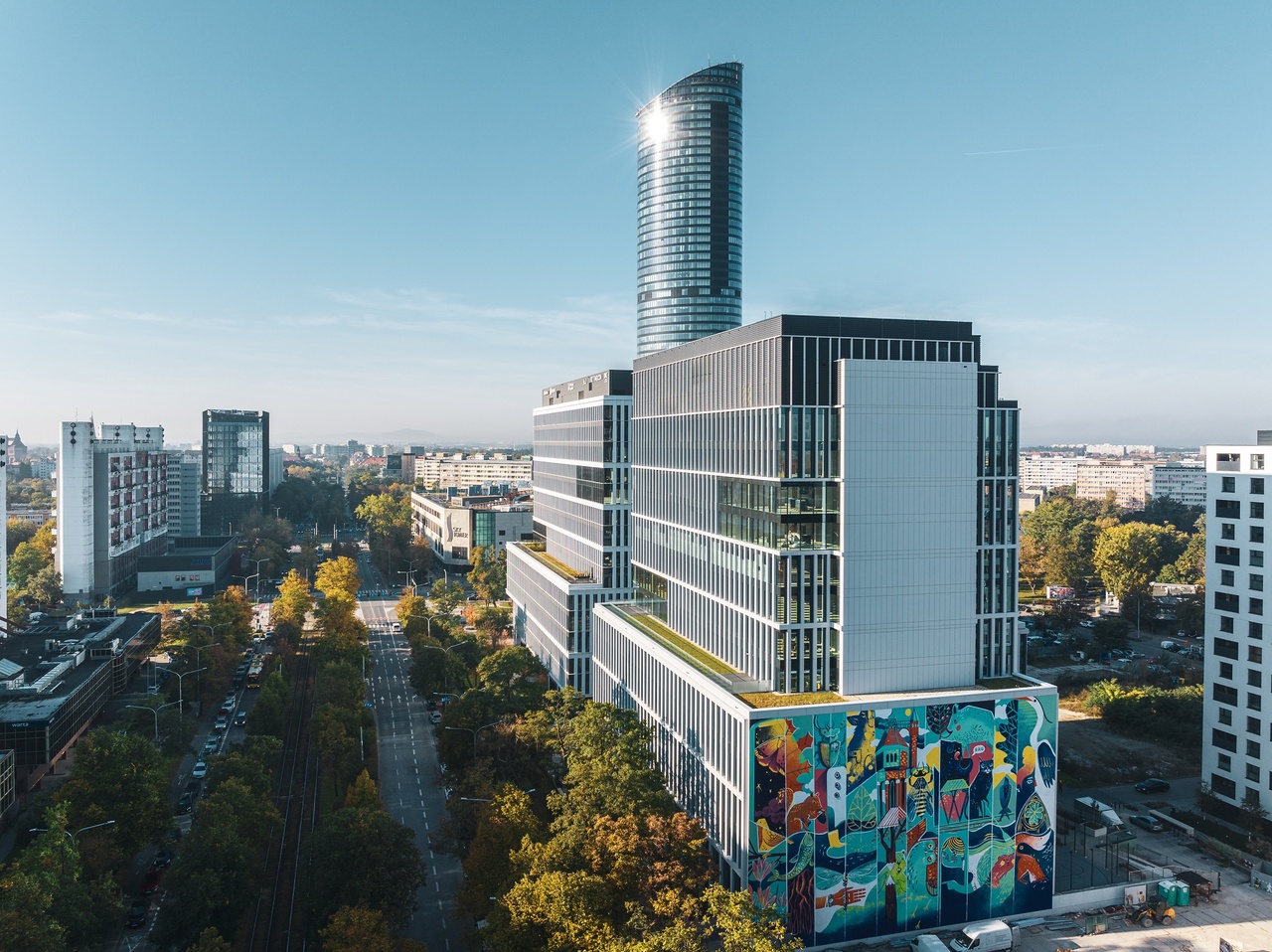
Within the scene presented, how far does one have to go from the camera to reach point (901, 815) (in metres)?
50.6

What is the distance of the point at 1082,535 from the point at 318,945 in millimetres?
164717

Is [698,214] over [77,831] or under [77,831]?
over

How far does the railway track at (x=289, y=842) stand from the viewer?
51.8 metres

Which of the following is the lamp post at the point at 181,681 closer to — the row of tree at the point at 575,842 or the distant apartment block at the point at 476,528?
the row of tree at the point at 575,842

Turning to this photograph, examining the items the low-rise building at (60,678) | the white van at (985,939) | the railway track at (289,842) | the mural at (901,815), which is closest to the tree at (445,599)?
the railway track at (289,842)

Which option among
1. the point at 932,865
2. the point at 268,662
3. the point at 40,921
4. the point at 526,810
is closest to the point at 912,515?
the point at 932,865

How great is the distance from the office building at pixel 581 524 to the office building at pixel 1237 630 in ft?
171

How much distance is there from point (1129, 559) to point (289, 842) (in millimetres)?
131978

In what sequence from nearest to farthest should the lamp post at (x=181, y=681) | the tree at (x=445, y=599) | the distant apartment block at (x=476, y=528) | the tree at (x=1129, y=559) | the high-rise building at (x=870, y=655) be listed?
the high-rise building at (x=870, y=655) → the lamp post at (x=181, y=681) → the tree at (x=445, y=599) → the tree at (x=1129, y=559) → the distant apartment block at (x=476, y=528)

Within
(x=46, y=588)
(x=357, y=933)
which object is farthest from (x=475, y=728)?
(x=46, y=588)

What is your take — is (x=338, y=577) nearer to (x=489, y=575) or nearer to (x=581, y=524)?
(x=489, y=575)

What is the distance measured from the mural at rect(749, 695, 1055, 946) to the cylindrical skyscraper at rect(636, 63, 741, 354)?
128021mm

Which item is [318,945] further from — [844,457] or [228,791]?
[844,457]

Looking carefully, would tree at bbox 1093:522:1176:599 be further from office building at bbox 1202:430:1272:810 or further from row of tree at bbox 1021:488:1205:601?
office building at bbox 1202:430:1272:810
